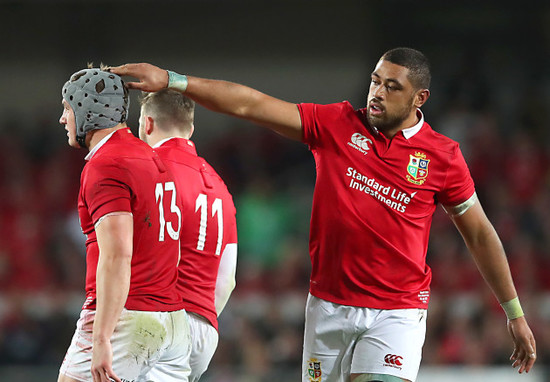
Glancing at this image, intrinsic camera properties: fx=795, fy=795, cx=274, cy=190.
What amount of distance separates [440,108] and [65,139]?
20.2ft

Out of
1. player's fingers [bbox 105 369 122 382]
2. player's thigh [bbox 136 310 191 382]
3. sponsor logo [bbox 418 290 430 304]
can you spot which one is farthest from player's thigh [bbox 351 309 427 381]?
player's fingers [bbox 105 369 122 382]

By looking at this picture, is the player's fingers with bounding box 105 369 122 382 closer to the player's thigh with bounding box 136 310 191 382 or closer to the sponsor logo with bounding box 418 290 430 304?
the player's thigh with bounding box 136 310 191 382

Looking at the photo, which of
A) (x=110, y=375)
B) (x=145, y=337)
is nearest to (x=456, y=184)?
(x=145, y=337)

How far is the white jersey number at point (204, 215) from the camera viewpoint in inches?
182

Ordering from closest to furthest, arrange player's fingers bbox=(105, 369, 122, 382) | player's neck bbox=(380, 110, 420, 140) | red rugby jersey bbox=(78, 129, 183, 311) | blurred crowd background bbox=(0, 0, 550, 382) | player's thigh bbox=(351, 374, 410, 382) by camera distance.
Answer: player's fingers bbox=(105, 369, 122, 382) < red rugby jersey bbox=(78, 129, 183, 311) < player's thigh bbox=(351, 374, 410, 382) < player's neck bbox=(380, 110, 420, 140) < blurred crowd background bbox=(0, 0, 550, 382)

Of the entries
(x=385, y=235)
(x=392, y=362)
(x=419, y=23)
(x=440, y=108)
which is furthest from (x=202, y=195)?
(x=419, y=23)

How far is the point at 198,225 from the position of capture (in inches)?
181

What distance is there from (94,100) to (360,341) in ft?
6.29

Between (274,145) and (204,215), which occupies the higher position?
(204,215)

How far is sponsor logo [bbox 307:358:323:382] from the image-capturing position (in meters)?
4.44

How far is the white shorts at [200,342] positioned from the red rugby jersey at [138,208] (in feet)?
2.47

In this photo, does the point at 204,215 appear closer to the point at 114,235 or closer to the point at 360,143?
the point at 360,143

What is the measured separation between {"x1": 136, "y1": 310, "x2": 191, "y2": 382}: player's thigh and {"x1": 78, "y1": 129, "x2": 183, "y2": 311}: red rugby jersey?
0.28ft

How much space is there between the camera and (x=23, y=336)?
955cm
